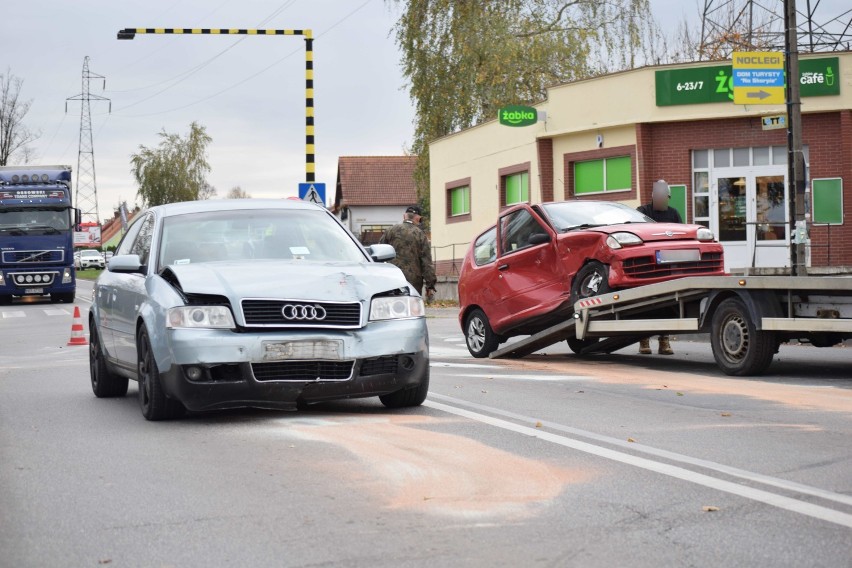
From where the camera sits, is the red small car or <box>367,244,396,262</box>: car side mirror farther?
the red small car

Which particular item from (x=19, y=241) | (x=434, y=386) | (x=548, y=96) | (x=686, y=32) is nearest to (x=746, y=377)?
(x=434, y=386)

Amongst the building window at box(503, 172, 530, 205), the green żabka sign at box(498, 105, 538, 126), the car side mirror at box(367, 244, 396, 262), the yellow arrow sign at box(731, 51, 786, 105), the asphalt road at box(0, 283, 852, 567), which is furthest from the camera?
the building window at box(503, 172, 530, 205)

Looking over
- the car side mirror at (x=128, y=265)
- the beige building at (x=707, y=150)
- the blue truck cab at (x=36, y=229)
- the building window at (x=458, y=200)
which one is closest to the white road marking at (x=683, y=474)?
the car side mirror at (x=128, y=265)

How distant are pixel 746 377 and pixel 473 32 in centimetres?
3248

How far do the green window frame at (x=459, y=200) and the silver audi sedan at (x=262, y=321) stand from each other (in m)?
31.6

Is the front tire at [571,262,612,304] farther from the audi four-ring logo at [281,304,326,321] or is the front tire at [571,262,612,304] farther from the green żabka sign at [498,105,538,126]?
the green żabka sign at [498,105,538,126]

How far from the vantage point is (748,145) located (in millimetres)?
30156

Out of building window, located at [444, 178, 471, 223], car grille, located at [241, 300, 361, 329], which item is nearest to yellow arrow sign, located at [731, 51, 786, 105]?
car grille, located at [241, 300, 361, 329]

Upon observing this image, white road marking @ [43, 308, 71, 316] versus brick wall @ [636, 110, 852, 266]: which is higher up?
brick wall @ [636, 110, 852, 266]

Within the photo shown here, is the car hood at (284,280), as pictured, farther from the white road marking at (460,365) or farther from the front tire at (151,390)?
the white road marking at (460,365)

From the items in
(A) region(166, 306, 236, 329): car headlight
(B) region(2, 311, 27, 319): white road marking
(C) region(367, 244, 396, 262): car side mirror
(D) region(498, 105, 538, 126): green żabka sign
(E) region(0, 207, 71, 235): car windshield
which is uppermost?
(D) region(498, 105, 538, 126): green żabka sign

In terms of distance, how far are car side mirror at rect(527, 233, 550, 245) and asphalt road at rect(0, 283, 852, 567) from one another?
3340 millimetres

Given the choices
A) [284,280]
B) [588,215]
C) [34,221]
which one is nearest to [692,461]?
[284,280]

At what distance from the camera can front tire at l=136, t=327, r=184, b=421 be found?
842 cm
